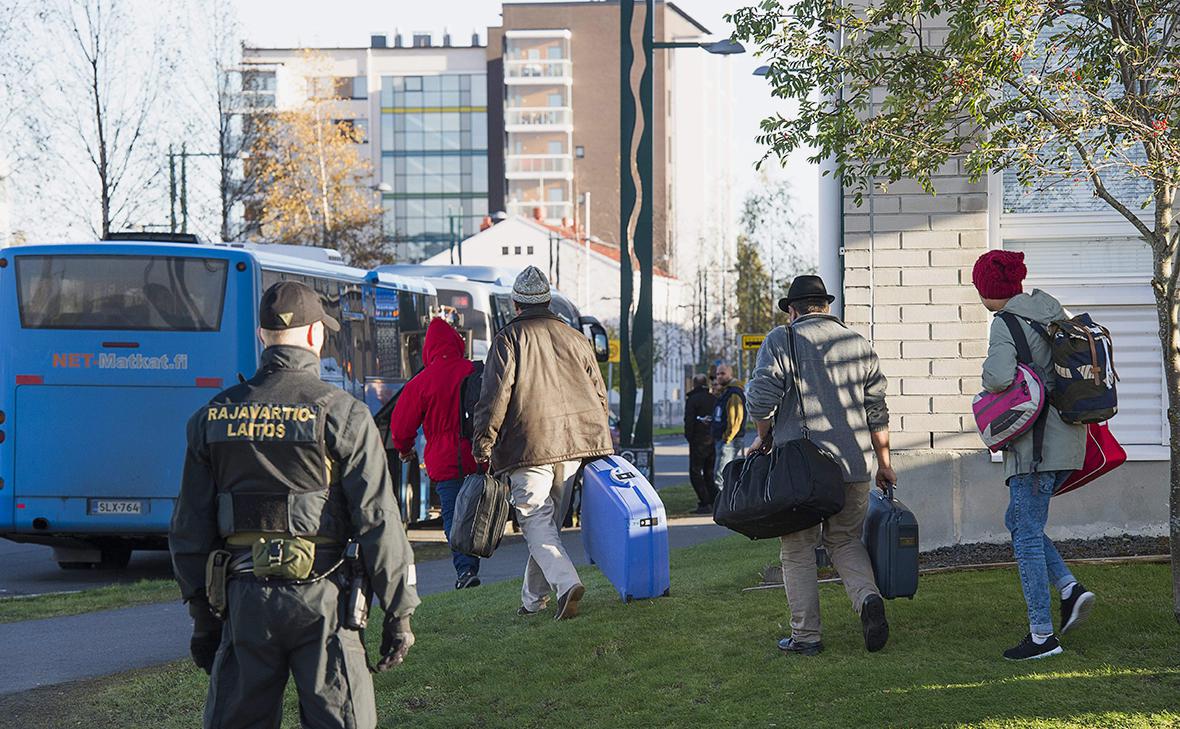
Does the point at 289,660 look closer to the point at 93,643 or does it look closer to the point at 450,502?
the point at 93,643

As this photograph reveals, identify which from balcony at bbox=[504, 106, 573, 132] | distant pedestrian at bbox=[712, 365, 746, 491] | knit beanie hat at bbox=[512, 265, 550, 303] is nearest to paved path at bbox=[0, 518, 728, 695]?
knit beanie hat at bbox=[512, 265, 550, 303]

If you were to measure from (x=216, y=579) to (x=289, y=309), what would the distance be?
0.88 metres

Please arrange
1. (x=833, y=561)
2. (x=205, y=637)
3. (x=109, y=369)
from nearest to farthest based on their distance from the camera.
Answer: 1. (x=205, y=637)
2. (x=833, y=561)
3. (x=109, y=369)

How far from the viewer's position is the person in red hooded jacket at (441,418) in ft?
36.1

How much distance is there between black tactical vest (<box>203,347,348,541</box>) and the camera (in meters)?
4.79

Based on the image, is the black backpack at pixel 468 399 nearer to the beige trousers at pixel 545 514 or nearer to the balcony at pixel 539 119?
the beige trousers at pixel 545 514

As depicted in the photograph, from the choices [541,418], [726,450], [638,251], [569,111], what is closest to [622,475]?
[541,418]

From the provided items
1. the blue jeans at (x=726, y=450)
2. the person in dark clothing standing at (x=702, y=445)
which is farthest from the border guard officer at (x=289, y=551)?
the person in dark clothing standing at (x=702, y=445)

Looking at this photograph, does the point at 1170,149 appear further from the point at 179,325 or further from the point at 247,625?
the point at 179,325

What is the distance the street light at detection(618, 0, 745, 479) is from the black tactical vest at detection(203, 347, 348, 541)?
1347 centimetres

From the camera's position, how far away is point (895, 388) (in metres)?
10.7

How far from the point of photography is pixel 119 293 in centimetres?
1477

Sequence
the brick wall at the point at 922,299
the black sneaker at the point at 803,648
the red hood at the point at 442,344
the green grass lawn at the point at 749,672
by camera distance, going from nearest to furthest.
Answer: the green grass lawn at the point at 749,672 → the black sneaker at the point at 803,648 → the brick wall at the point at 922,299 → the red hood at the point at 442,344

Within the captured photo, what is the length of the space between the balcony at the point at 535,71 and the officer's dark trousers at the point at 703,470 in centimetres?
8661
